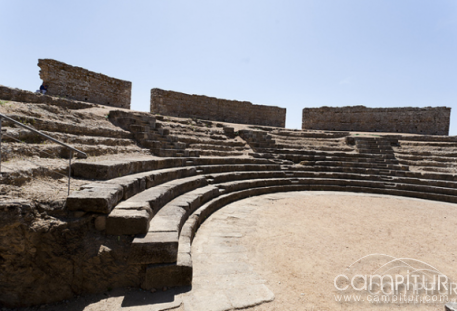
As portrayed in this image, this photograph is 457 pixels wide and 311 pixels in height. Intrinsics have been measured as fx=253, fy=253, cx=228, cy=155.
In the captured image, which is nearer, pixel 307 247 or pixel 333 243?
pixel 307 247

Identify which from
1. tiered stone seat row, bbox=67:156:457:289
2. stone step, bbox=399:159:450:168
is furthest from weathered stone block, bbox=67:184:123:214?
stone step, bbox=399:159:450:168

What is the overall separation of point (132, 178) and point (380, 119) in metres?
19.5

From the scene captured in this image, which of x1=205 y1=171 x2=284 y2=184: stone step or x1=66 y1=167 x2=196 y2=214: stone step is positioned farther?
x1=205 y1=171 x2=284 y2=184: stone step

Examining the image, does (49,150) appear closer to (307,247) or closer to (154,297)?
(154,297)

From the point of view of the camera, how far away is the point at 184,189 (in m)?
6.27

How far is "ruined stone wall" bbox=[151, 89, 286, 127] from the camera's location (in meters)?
15.6

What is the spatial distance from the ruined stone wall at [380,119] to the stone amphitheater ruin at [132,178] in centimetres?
446

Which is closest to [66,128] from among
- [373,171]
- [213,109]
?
[373,171]

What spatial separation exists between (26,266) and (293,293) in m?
3.12

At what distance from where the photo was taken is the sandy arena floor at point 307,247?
2975 mm

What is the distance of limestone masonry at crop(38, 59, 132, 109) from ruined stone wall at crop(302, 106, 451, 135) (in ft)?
45.2

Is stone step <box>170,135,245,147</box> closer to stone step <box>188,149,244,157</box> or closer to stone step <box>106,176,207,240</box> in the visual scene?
stone step <box>188,149,244,157</box>

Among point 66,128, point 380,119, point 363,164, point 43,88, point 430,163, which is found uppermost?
point 380,119

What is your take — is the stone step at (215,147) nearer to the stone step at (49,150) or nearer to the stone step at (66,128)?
the stone step at (66,128)
